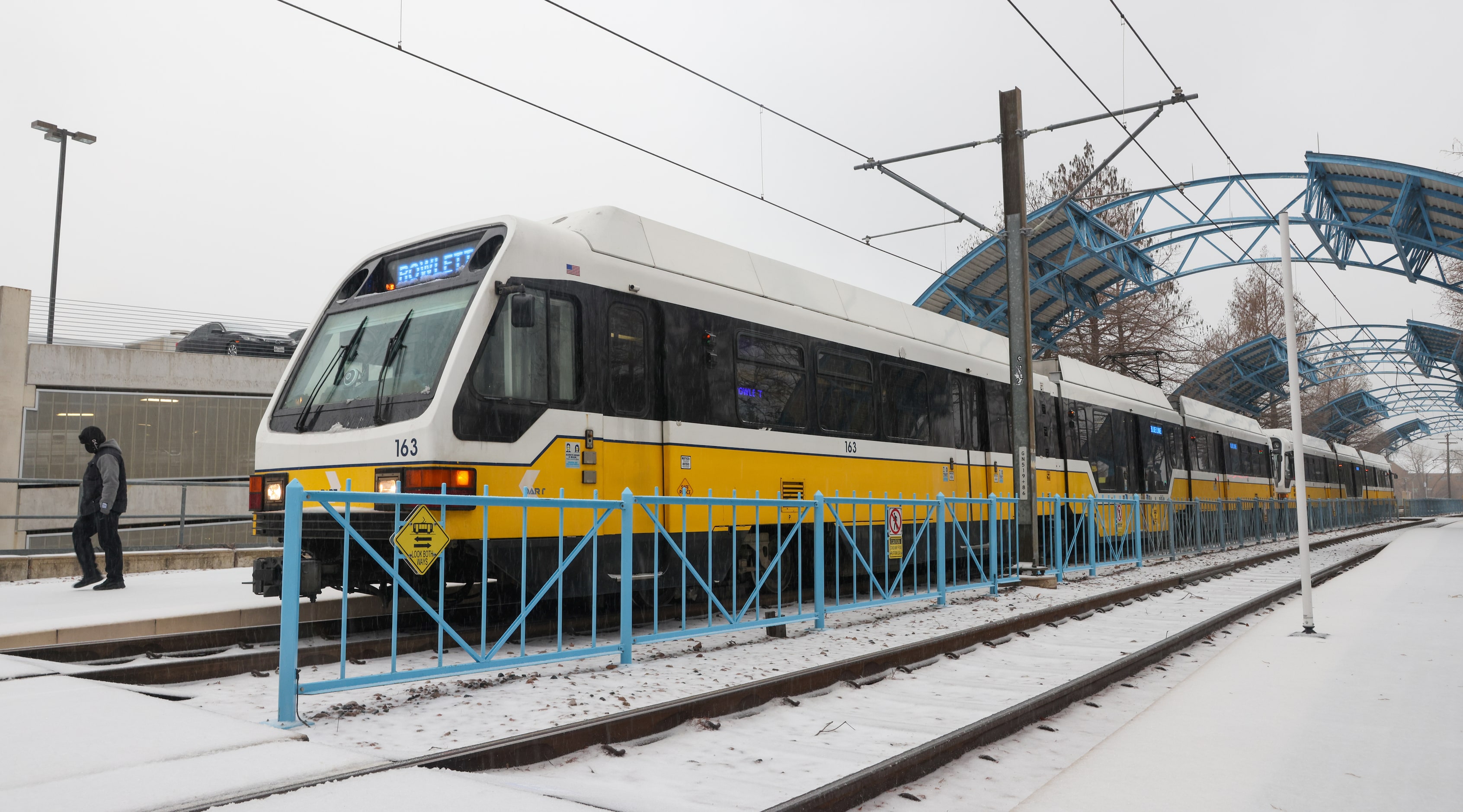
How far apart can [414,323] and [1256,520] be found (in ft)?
79.4

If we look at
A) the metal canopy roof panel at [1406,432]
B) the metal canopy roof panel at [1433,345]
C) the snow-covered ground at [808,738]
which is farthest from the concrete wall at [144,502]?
the metal canopy roof panel at [1406,432]

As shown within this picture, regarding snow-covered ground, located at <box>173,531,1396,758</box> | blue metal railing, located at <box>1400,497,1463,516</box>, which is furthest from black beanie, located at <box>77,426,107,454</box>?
blue metal railing, located at <box>1400,497,1463,516</box>

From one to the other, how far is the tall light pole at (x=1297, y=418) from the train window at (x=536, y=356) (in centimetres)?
641

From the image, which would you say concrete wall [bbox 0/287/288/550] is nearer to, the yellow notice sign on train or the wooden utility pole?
the wooden utility pole

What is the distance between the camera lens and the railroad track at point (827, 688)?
13.2 ft

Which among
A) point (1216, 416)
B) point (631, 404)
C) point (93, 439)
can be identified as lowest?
point (93, 439)

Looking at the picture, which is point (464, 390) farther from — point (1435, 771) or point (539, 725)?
point (1435, 771)

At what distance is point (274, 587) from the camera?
7.14 meters

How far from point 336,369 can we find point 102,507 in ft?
14.7

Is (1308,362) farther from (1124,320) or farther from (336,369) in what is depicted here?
(336,369)

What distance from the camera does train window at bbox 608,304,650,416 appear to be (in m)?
8.48

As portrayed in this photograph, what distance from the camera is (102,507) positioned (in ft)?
34.8

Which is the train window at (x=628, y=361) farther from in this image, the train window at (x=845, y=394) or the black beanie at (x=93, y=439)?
the black beanie at (x=93, y=439)

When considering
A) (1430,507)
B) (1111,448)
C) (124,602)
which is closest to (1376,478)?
(1430,507)
